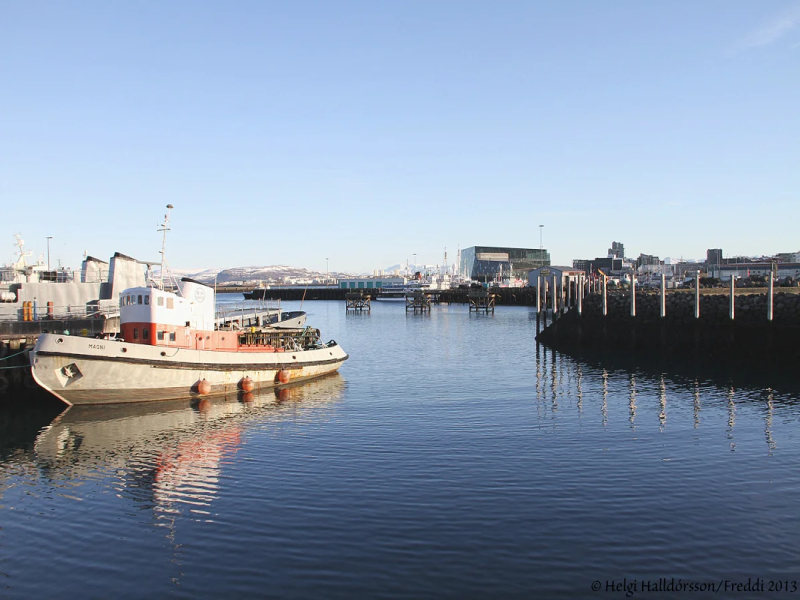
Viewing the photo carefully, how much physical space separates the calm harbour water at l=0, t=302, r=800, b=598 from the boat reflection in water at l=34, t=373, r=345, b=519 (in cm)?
10

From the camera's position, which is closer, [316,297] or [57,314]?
[57,314]

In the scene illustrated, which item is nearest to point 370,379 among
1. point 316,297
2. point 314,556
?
point 314,556

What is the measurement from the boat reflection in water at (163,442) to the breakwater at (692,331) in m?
27.5

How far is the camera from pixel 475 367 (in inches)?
1636

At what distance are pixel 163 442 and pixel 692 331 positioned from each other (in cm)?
3877

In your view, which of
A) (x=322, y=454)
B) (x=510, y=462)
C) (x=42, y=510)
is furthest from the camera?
(x=322, y=454)

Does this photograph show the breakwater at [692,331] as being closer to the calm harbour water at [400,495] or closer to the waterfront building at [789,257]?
the calm harbour water at [400,495]

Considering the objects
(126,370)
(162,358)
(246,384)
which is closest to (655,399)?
(246,384)

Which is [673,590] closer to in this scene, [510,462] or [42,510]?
[510,462]

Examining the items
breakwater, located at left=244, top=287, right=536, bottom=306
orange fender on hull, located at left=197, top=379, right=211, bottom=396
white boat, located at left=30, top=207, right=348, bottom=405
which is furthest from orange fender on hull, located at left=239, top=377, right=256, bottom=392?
breakwater, located at left=244, top=287, right=536, bottom=306

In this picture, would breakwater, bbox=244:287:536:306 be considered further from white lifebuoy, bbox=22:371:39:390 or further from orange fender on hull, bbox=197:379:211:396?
orange fender on hull, bbox=197:379:211:396

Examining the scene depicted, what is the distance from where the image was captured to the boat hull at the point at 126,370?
89.7 ft

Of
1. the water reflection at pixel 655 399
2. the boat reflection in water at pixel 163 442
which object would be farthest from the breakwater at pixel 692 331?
the boat reflection in water at pixel 163 442

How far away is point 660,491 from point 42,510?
1640cm
